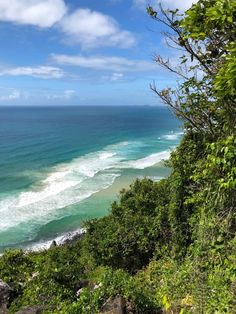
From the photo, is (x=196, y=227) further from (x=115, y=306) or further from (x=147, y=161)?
(x=147, y=161)

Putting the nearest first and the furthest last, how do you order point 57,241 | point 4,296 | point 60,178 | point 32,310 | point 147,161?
point 32,310 → point 4,296 → point 57,241 → point 60,178 → point 147,161

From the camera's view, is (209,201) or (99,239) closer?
(209,201)

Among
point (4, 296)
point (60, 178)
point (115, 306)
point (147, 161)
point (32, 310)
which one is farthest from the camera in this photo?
point (147, 161)

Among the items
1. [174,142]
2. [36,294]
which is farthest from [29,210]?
[174,142]

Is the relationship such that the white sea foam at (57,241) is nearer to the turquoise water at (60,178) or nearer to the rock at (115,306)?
the turquoise water at (60,178)

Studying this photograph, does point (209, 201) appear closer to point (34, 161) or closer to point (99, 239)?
point (99, 239)

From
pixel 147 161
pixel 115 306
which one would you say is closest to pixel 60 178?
pixel 147 161

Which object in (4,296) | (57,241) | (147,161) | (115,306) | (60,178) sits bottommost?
(57,241)
